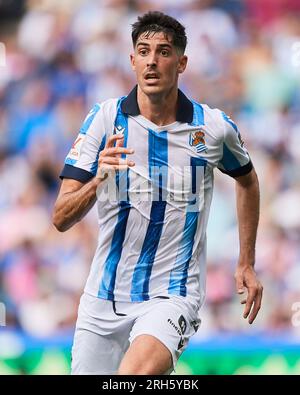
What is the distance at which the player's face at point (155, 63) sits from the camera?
4746mm

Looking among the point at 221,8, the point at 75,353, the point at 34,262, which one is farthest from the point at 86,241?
the point at 75,353

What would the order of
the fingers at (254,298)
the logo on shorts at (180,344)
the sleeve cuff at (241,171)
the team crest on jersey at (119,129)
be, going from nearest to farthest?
1. the logo on shorts at (180,344)
2. the team crest on jersey at (119,129)
3. the fingers at (254,298)
4. the sleeve cuff at (241,171)

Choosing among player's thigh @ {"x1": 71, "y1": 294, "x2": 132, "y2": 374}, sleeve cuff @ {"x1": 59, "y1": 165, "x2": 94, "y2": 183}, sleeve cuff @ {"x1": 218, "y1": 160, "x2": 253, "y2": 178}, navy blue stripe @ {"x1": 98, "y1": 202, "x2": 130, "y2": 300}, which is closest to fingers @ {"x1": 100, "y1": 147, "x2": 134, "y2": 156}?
sleeve cuff @ {"x1": 59, "y1": 165, "x2": 94, "y2": 183}

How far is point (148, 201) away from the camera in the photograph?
15.8 feet

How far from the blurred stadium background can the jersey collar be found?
11.1ft

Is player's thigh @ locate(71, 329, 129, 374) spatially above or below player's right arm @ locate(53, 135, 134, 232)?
below

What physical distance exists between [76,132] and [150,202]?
13.4ft

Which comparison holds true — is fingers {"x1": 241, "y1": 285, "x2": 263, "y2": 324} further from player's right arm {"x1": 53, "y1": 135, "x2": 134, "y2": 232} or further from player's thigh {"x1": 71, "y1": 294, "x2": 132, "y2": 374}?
player's right arm {"x1": 53, "y1": 135, "x2": 134, "y2": 232}

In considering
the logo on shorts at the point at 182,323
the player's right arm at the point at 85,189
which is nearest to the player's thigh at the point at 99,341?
the logo on shorts at the point at 182,323

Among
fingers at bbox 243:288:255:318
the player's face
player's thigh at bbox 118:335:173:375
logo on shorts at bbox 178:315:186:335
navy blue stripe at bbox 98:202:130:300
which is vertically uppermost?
the player's face

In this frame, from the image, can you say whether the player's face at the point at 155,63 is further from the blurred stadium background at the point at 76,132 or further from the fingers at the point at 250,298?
the blurred stadium background at the point at 76,132

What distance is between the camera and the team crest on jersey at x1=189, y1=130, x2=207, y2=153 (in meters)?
4.88

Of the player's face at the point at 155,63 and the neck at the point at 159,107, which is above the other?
the player's face at the point at 155,63

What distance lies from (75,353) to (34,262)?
359 centimetres
